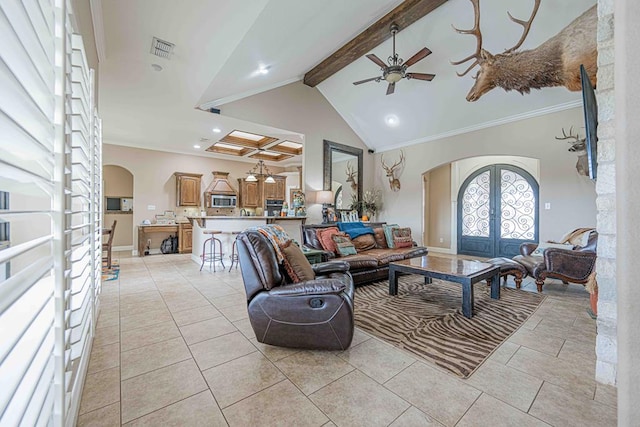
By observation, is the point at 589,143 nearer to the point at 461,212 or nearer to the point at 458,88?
the point at 458,88

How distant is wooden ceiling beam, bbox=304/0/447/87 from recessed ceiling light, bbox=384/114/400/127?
65.3 inches

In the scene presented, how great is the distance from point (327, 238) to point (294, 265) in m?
2.08

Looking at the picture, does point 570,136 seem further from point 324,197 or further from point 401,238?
point 324,197

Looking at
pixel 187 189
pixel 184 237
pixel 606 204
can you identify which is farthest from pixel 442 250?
pixel 187 189

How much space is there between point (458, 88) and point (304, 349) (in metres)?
5.41

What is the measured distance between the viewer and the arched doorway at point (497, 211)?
6.15 meters

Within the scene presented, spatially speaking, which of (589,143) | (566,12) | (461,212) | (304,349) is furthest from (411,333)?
(461,212)

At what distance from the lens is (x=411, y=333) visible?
2459 mm

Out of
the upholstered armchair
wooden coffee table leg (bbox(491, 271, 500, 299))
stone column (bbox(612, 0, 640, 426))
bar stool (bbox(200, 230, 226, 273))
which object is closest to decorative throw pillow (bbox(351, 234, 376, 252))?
wooden coffee table leg (bbox(491, 271, 500, 299))

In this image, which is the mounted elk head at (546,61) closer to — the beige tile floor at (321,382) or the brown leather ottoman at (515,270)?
the brown leather ottoman at (515,270)

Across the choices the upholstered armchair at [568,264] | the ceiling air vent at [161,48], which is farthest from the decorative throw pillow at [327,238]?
the ceiling air vent at [161,48]

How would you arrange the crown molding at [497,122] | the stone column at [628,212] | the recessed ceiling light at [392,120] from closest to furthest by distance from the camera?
the stone column at [628,212] < the crown molding at [497,122] < the recessed ceiling light at [392,120]

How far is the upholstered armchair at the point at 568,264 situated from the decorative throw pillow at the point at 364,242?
7.55 feet

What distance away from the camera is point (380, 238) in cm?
522
